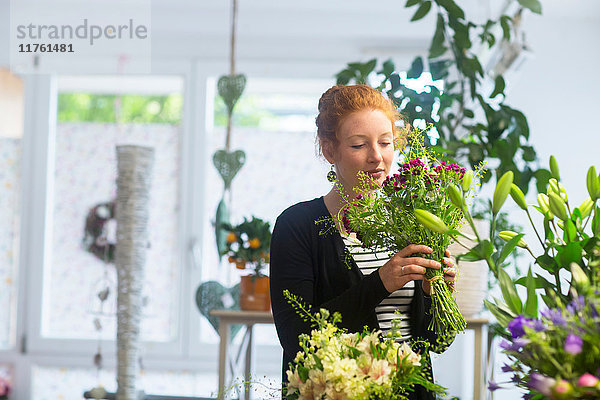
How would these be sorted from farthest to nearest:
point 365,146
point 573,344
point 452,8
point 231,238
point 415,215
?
point 231,238
point 452,8
point 365,146
point 415,215
point 573,344

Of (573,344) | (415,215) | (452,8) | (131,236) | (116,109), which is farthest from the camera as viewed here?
(116,109)

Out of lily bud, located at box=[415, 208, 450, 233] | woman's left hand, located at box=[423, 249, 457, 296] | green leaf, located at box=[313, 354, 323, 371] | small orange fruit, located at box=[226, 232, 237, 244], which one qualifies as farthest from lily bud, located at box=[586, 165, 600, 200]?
small orange fruit, located at box=[226, 232, 237, 244]

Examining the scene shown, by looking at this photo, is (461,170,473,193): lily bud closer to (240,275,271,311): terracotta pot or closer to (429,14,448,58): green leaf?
(429,14,448,58): green leaf

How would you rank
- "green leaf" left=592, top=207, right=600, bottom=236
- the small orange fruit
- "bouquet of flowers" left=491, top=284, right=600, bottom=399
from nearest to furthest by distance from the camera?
"bouquet of flowers" left=491, top=284, right=600, bottom=399, "green leaf" left=592, top=207, right=600, bottom=236, the small orange fruit

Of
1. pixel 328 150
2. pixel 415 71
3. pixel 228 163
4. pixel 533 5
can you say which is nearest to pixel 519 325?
pixel 328 150

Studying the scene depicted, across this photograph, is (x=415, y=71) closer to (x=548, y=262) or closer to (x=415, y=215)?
(x=415, y=215)

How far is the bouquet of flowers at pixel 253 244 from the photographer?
274 centimetres

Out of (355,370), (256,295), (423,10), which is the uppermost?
(423,10)

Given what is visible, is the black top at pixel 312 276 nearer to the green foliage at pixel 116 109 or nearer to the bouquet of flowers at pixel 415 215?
the bouquet of flowers at pixel 415 215

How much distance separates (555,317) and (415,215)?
1.21 feet

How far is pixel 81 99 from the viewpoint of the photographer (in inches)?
172

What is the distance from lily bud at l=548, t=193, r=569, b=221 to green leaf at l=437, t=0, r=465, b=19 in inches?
67.8

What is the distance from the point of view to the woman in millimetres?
1327

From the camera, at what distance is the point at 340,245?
4.67 ft
